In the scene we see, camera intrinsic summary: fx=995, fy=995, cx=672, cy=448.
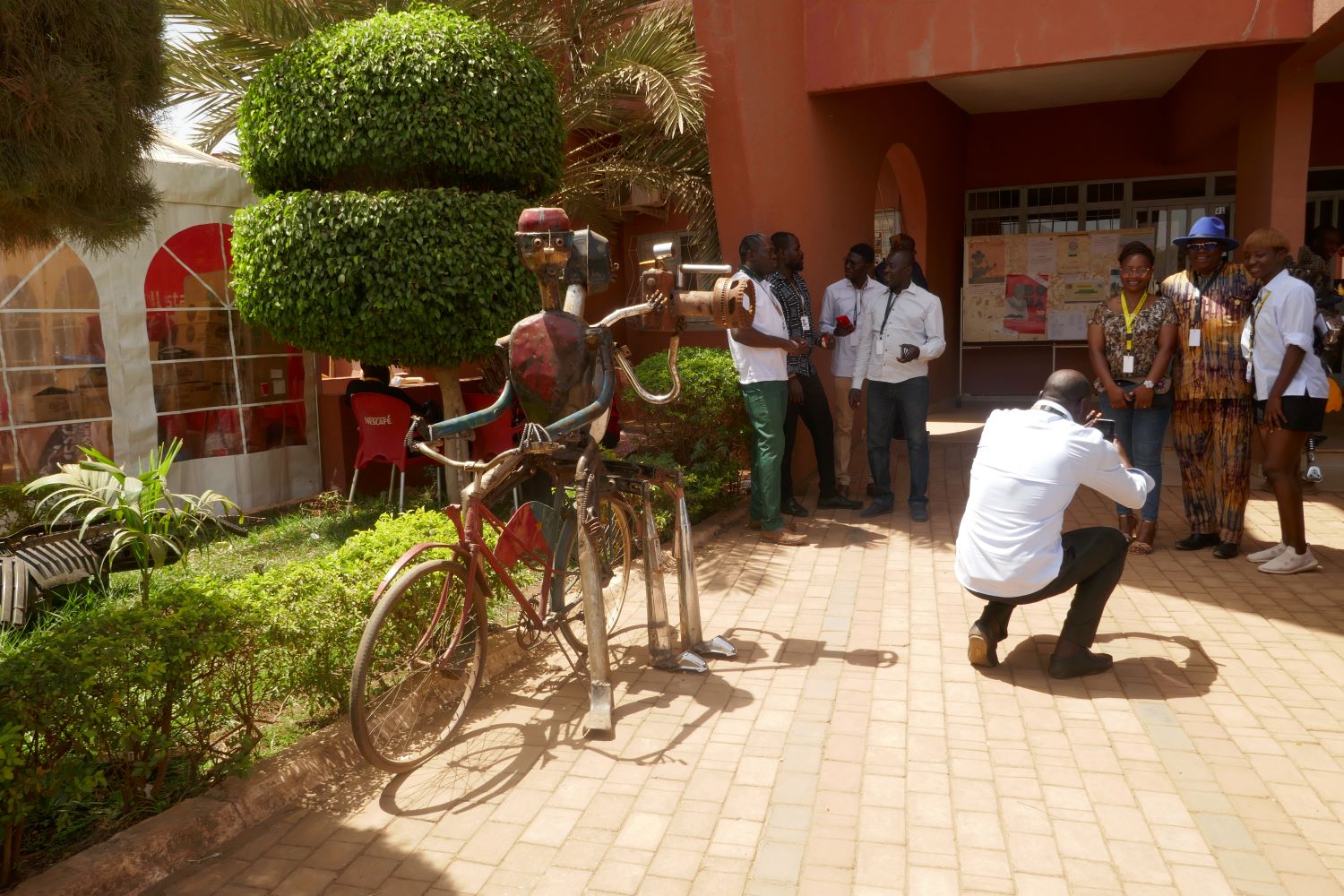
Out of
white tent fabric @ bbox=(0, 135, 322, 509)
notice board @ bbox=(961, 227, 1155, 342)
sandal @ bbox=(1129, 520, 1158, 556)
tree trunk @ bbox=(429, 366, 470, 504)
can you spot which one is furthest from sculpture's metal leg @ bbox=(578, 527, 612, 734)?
notice board @ bbox=(961, 227, 1155, 342)

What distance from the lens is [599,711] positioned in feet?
13.1

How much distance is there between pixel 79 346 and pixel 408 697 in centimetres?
580

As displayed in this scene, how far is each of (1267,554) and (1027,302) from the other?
7175mm

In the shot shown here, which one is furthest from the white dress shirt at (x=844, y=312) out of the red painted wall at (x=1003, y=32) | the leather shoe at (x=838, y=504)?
the red painted wall at (x=1003, y=32)

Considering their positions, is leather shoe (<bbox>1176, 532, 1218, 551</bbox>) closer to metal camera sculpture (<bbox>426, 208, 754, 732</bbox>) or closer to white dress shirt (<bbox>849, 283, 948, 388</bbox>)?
white dress shirt (<bbox>849, 283, 948, 388</bbox>)

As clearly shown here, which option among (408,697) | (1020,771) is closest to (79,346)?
(408,697)

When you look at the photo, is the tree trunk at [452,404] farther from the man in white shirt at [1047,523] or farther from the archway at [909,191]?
the man in white shirt at [1047,523]

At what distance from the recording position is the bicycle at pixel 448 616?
11.9 ft

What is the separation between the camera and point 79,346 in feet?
26.1

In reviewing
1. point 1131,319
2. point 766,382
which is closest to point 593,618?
point 766,382

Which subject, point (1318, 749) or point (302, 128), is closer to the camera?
point (1318, 749)

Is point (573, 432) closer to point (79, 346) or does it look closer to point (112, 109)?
point (112, 109)

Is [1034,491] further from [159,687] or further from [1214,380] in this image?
[159,687]

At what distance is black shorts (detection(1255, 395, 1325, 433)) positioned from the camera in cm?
578
